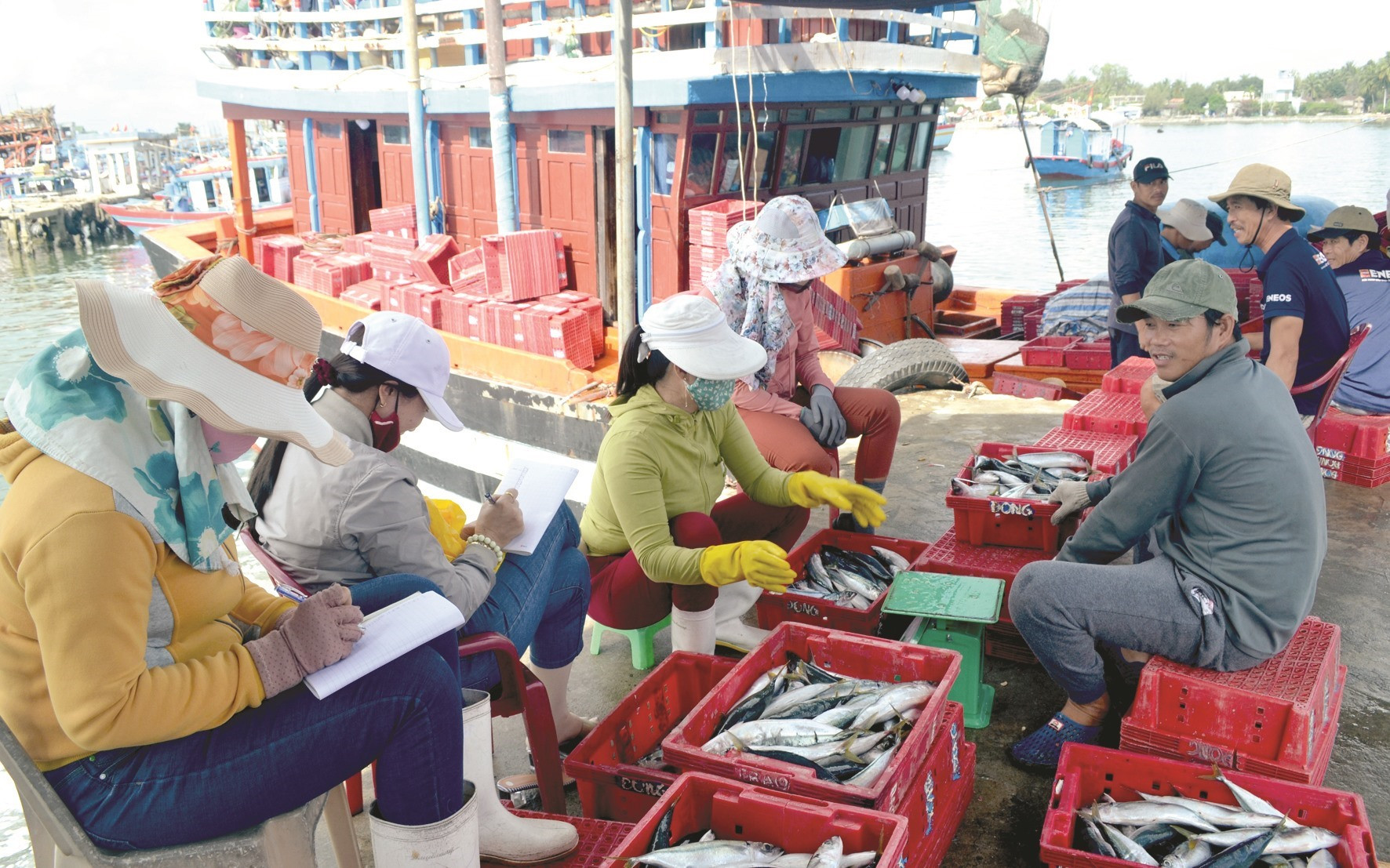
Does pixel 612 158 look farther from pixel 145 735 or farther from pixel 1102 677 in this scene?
pixel 145 735

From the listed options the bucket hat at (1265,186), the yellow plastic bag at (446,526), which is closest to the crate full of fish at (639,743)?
the yellow plastic bag at (446,526)

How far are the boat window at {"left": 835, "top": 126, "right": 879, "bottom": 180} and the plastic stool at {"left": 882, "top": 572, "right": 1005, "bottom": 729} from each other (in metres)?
7.84

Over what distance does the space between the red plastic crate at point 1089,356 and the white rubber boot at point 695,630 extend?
559cm

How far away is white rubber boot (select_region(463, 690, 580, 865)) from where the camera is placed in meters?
2.29

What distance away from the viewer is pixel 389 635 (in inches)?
→ 74.2

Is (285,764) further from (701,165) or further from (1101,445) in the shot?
(701,165)

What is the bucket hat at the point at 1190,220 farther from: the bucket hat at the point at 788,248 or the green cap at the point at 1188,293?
the green cap at the point at 1188,293

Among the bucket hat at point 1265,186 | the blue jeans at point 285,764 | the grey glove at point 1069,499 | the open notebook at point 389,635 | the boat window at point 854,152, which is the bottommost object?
the grey glove at point 1069,499

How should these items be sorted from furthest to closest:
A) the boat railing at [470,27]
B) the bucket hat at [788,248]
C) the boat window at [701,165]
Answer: the boat window at [701,165]
the boat railing at [470,27]
the bucket hat at [788,248]

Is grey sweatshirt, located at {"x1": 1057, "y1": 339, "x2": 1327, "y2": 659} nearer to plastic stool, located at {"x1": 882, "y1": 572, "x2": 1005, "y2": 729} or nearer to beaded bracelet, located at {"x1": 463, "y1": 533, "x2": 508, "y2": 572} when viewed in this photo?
plastic stool, located at {"x1": 882, "y1": 572, "x2": 1005, "y2": 729}

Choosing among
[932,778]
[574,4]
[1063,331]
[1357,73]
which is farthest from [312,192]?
[1357,73]

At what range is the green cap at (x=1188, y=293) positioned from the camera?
2684 mm

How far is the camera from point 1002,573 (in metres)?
3.54

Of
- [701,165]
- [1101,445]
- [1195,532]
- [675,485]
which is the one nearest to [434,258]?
[701,165]
